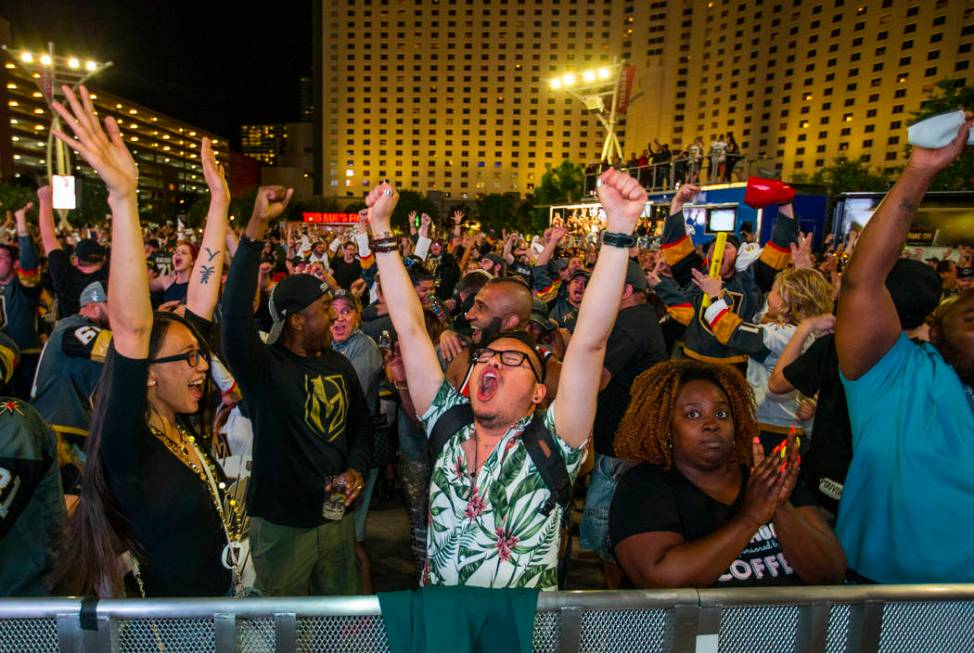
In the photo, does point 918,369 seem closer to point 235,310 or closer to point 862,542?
point 862,542

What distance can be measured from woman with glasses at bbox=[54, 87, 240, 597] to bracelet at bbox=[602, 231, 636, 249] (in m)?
1.51

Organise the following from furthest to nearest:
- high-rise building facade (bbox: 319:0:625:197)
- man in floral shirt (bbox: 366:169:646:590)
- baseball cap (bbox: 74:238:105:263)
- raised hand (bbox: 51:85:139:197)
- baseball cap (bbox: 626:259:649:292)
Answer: high-rise building facade (bbox: 319:0:625:197) → baseball cap (bbox: 74:238:105:263) → baseball cap (bbox: 626:259:649:292) → man in floral shirt (bbox: 366:169:646:590) → raised hand (bbox: 51:85:139:197)

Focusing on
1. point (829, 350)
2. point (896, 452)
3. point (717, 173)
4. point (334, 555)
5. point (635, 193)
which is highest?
point (717, 173)

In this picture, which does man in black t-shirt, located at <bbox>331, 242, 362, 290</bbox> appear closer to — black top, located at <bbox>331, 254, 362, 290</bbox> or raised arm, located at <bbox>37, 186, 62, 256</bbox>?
black top, located at <bbox>331, 254, 362, 290</bbox>

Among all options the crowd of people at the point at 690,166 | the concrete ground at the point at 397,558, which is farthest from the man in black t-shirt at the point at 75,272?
the crowd of people at the point at 690,166

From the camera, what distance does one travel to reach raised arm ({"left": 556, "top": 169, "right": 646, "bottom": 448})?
1922 mm

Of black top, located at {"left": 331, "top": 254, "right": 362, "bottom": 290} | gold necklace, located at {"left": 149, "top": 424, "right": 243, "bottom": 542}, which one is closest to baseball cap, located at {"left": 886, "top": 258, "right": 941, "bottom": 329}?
gold necklace, located at {"left": 149, "top": 424, "right": 243, "bottom": 542}

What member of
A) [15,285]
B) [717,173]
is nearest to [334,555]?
[15,285]

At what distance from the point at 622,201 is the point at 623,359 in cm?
228

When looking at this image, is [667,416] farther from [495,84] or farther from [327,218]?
[495,84]

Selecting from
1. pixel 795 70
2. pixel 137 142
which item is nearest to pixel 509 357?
pixel 795 70

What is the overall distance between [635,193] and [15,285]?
6.38 m

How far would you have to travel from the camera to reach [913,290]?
235cm

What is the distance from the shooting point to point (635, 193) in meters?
1.91
